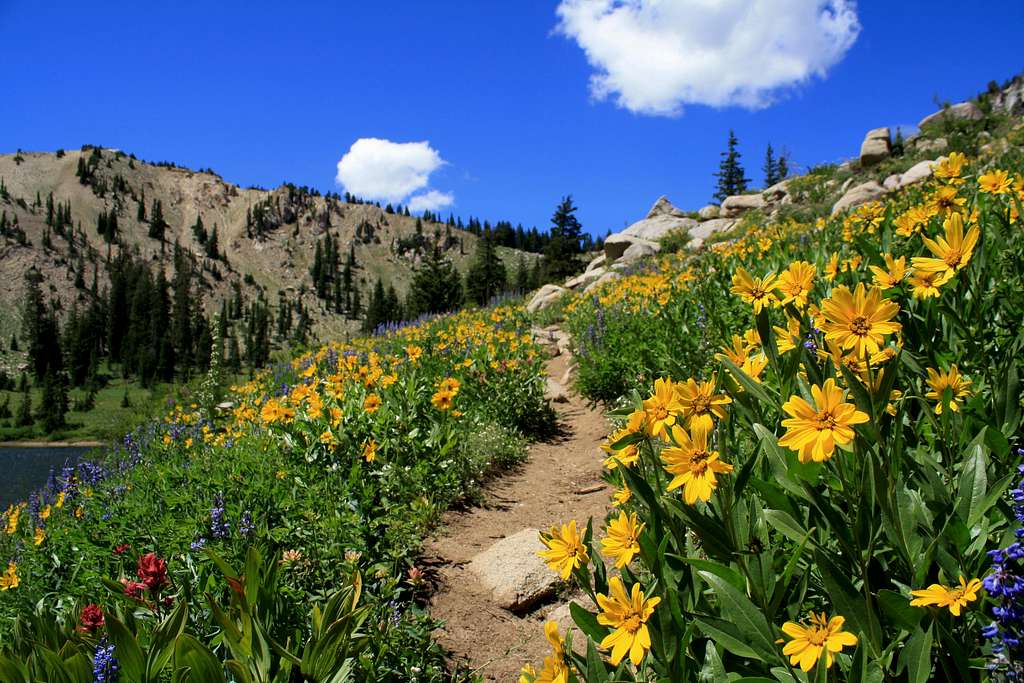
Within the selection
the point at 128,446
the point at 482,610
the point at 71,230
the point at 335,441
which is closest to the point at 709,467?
the point at 482,610

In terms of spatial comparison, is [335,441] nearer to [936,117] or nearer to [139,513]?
[139,513]

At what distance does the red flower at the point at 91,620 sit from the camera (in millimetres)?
2076

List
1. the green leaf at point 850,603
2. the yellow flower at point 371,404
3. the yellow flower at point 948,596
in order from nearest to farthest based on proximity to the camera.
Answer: the yellow flower at point 948,596, the green leaf at point 850,603, the yellow flower at point 371,404

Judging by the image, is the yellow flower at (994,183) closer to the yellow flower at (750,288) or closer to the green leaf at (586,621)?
the yellow flower at (750,288)

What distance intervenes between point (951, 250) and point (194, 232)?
626 feet

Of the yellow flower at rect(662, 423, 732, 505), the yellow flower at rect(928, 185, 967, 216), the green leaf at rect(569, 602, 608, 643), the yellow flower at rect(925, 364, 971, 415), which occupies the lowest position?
the green leaf at rect(569, 602, 608, 643)

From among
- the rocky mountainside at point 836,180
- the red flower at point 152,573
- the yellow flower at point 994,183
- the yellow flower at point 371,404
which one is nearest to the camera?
the red flower at point 152,573

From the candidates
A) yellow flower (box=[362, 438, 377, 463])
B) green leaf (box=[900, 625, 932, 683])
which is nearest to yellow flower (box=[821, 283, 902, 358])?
green leaf (box=[900, 625, 932, 683])

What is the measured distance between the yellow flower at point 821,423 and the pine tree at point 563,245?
103 feet

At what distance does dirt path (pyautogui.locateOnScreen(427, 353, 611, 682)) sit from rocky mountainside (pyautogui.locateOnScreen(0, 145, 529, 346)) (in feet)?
396

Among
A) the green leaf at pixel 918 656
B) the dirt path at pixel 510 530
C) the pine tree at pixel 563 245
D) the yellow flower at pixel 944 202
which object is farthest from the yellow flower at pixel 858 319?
the pine tree at pixel 563 245

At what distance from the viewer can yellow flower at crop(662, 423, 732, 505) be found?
1.15 meters

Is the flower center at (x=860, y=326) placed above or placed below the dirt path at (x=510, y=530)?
above

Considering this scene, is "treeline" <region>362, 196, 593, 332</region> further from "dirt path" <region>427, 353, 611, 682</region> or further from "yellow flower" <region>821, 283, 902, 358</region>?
"yellow flower" <region>821, 283, 902, 358</region>
